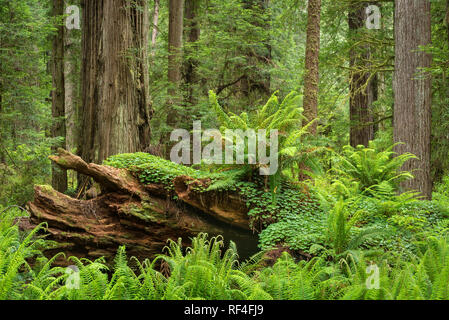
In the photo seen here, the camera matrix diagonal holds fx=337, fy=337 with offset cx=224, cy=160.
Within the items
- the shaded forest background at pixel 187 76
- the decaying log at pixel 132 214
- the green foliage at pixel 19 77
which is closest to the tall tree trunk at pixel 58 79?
the shaded forest background at pixel 187 76

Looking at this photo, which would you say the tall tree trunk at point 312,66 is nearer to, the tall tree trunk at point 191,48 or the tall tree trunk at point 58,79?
the tall tree trunk at point 191,48

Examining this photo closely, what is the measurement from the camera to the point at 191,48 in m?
9.62

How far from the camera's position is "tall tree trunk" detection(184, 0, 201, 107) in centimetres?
959

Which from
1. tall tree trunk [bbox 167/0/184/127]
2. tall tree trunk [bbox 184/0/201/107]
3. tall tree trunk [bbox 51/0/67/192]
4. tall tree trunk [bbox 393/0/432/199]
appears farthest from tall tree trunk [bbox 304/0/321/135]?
tall tree trunk [bbox 51/0/67/192]

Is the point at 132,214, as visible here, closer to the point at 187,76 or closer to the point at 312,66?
the point at 312,66

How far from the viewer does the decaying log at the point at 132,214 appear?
182 inches

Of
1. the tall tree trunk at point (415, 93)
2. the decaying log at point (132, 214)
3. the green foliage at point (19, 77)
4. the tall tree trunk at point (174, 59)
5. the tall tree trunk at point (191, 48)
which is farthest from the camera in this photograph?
the tall tree trunk at point (191, 48)

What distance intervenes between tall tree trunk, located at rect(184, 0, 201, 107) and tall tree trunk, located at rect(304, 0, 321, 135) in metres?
3.27

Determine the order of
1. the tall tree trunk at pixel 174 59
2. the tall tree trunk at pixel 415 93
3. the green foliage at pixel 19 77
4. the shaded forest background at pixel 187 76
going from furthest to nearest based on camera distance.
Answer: the tall tree trunk at pixel 174 59 < the green foliage at pixel 19 77 < the shaded forest background at pixel 187 76 < the tall tree trunk at pixel 415 93

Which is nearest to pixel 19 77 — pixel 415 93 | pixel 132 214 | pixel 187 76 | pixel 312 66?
pixel 187 76

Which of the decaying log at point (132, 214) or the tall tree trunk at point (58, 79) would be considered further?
the tall tree trunk at point (58, 79)

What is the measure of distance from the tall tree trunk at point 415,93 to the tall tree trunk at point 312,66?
5.47 feet

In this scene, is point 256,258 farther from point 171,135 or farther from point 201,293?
point 171,135

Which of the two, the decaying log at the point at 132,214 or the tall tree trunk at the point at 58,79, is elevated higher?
the tall tree trunk at the point at 58,79
